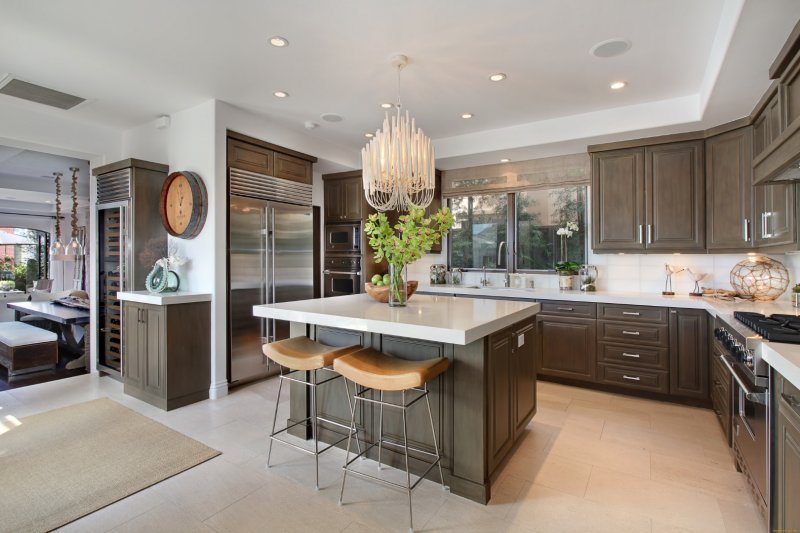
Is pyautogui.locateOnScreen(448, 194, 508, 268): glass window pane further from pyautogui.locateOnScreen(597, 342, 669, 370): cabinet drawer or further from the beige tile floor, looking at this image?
the beige tile floor

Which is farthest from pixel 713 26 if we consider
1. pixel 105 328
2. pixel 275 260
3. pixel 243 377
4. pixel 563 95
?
pixel 105 328

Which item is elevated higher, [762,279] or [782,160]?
[782,160]

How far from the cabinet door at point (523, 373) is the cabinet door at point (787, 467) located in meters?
1.24

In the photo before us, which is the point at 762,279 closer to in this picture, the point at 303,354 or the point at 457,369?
the point at 457,369

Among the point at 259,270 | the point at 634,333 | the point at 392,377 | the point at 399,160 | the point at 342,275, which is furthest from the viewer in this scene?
the point at 342,275

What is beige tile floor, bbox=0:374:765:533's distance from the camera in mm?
1962

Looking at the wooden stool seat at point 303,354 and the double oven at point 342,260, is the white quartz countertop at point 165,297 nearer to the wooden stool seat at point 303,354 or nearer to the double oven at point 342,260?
the wooden stool seat at point 303,354

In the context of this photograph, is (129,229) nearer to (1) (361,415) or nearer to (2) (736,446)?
(1) (361,415)

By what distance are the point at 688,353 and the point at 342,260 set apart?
3793 millimetres

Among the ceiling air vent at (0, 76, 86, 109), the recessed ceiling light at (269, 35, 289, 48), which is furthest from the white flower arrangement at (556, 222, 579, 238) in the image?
the ceiling air vent at (0, 76, 86, 109)

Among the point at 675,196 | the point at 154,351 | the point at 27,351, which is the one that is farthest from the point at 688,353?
the point at 27,351

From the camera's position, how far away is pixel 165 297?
3406 mm

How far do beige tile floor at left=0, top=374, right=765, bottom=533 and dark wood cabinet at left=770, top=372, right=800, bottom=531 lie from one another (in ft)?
1.47

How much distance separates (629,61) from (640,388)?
280 centimetres
